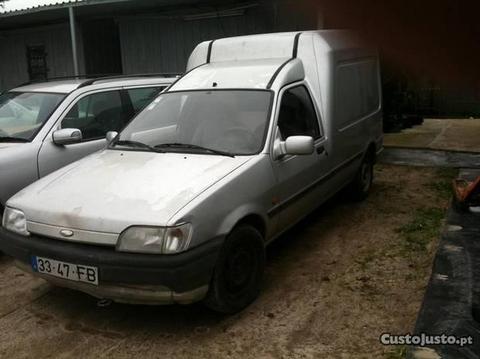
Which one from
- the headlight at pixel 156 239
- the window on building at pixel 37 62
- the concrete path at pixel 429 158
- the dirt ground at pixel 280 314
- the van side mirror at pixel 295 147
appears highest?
the window on building at pixel 37 62

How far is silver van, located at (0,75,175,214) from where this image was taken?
4.49 m

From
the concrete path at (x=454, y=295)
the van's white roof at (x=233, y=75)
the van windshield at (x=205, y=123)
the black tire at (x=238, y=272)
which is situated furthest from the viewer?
the van's white roof at (x=233, y=75)

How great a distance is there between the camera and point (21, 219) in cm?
328

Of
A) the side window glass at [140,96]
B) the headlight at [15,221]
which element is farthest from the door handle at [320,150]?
the headlight at [15,221]

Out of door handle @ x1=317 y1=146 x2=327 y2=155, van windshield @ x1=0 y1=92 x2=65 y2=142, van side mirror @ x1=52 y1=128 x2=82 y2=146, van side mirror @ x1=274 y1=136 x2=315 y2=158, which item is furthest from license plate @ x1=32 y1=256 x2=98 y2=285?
door handle @ x1=317 y1=146 x2=327 y2=155

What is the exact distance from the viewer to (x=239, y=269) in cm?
333

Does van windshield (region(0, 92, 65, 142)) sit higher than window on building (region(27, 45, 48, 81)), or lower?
lower

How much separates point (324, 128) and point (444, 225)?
1521 mm

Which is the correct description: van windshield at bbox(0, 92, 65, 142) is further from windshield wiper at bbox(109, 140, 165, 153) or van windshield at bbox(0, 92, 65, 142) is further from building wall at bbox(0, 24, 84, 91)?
building wall at bbox(0, 24, 84, 91)

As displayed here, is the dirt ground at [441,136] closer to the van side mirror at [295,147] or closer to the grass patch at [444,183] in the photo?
the grass patch at [444,183]

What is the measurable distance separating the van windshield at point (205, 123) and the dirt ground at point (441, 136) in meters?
5.44

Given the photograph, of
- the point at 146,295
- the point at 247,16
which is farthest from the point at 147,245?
the point at 247,16

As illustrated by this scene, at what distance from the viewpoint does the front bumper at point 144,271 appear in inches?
111

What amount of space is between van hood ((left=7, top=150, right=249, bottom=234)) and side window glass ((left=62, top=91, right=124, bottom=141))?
143 cm
